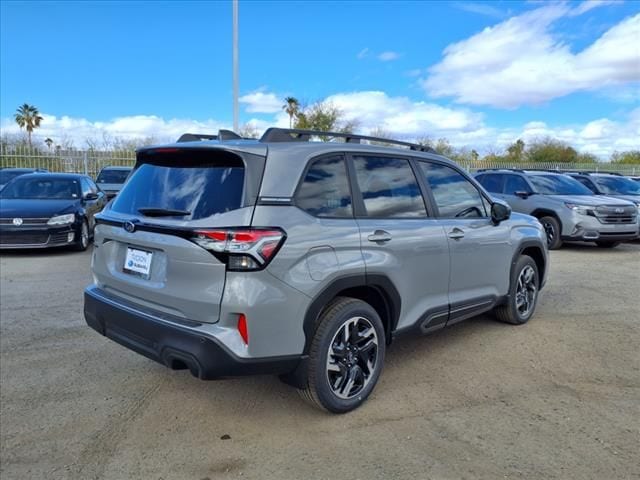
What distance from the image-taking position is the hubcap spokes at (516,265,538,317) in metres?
5.31

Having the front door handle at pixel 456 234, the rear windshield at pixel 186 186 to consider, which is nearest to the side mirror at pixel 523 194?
the front door handle at pixel 456 234

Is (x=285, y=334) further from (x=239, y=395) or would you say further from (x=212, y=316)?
(x=239, y=395)

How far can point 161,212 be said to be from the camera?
3154 mm

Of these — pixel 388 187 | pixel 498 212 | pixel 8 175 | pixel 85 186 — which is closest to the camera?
pixel 388 187

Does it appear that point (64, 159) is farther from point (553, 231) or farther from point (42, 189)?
point (553, 231)

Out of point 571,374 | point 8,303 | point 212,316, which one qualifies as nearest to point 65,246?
point 8,303

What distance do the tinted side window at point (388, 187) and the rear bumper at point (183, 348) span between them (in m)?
1.25

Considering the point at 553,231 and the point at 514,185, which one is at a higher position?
the point at 514,185

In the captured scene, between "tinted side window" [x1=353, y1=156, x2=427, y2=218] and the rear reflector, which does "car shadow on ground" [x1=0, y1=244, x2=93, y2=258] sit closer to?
"tinted side window" [x1=353, y1=156, x2=427, y2=218]

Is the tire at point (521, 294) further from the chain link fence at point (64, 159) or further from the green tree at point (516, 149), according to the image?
the green tree at point (516, 149)

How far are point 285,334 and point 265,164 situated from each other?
39.7 inches

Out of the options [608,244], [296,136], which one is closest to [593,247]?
[608,244]

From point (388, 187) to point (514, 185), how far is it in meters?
9.03

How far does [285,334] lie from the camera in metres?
2.95
